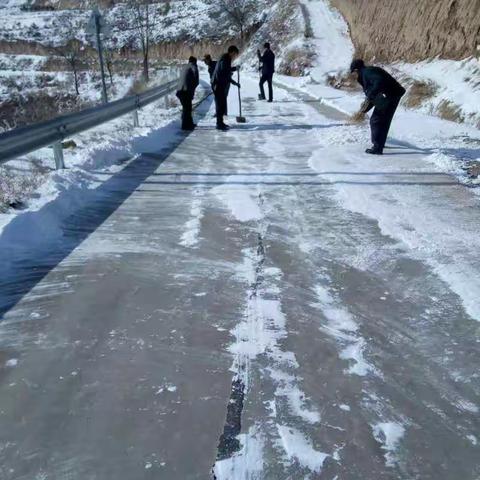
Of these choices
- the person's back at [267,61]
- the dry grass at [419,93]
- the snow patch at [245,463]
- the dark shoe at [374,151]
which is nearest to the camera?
the snow patch at [245,463]

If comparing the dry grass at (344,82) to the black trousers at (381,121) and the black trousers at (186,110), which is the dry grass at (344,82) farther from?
the black trousers at (381,121)

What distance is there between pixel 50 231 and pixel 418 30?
19.1 metres

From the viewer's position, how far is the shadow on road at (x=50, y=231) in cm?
429

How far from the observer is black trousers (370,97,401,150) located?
343 inches

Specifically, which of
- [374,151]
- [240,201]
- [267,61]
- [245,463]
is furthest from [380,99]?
[267,61]

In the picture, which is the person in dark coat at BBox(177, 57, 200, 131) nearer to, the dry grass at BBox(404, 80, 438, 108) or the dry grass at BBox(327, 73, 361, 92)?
the dry grass at BBox(404, 80, 438, 108)

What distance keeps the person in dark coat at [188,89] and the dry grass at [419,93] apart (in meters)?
6.66

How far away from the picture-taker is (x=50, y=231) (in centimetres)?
534

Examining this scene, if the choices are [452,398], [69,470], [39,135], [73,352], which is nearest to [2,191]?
[39,135]

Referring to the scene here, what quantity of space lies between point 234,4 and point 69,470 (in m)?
65.2

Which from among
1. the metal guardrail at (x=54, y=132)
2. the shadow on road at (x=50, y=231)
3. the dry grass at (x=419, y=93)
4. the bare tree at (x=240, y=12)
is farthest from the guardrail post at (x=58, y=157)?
the bare tree at (x=240, y=12)

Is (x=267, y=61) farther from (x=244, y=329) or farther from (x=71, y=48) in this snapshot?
(x=71, y=48)

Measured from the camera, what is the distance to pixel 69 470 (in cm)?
233

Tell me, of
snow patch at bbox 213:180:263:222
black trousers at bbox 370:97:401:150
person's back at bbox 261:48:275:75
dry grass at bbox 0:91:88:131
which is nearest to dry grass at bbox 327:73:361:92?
person's back at bbox 261:48:275:75
